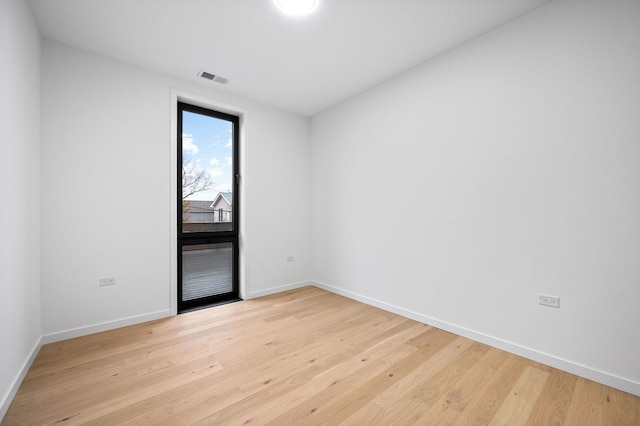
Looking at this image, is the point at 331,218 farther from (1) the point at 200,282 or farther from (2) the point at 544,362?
(2) the point at 544,362

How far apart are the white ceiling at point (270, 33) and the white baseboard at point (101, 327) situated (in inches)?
107

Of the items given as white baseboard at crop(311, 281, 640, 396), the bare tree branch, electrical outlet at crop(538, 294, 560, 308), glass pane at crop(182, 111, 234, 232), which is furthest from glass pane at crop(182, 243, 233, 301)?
electrical outlet at crop(538, 294, 560, 308)

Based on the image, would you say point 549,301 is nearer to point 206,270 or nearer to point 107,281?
point 206,270

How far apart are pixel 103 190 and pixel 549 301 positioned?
4.11 metres

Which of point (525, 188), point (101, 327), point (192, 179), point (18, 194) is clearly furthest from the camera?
point (192, 179)

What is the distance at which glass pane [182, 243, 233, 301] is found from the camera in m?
3.40

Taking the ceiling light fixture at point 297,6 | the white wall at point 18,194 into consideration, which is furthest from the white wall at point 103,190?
the ceiling light fixture at point 297,6

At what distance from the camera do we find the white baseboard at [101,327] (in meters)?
2.43

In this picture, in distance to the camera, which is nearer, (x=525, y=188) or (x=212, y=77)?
(x=525, y=188)

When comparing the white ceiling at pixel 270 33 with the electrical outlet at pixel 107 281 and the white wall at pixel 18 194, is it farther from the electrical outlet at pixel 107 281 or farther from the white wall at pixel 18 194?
the electrical outlet at pixel 107 281

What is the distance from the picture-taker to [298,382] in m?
1.87

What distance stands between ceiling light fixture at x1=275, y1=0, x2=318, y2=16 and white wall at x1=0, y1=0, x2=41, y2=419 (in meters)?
1.71

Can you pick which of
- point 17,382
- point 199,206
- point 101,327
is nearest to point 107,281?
point 101,327

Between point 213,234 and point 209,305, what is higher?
point 213,234
